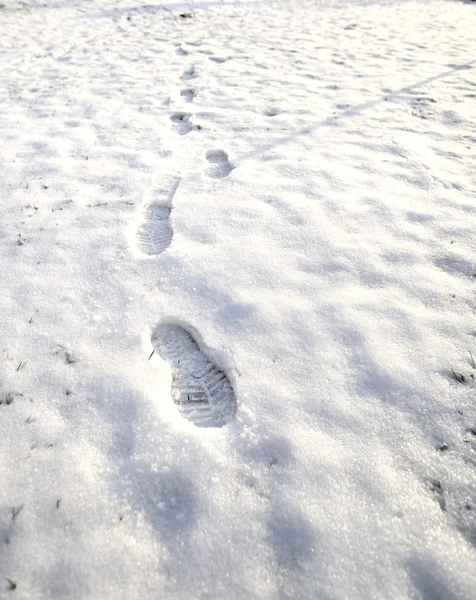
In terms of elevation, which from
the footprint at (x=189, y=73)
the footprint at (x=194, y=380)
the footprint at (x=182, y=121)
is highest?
the footprint at (x=189, y=73)

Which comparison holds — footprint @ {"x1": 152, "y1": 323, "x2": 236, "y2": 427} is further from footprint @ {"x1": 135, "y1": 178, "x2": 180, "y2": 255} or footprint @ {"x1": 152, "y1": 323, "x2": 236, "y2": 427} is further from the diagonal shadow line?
the diagonal shadow line

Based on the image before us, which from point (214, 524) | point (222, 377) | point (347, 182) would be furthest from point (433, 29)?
point (214, 524)

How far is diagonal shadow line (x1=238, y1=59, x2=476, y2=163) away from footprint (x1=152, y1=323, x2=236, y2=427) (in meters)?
2.03

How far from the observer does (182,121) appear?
13.8ft

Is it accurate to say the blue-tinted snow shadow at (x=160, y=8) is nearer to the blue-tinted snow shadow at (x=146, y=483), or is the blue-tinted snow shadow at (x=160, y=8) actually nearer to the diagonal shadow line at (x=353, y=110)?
the diagonal shadow line at (x=353, y=110)

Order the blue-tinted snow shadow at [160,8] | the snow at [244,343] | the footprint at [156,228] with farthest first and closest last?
1. the blue-tinted snow shadow at [160,8]
2. the footprint at [156,228]
3. the snow at [244,343]

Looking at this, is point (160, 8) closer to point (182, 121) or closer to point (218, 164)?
point (182, 121)

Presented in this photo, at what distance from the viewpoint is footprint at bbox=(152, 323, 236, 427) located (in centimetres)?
182

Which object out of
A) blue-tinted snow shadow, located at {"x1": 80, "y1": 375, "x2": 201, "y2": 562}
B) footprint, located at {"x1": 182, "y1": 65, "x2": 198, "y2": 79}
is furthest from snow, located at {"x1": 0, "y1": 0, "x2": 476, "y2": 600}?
footprint, located at {"x1": 182, "y1": 65, "x2": 198, "y2": 79}

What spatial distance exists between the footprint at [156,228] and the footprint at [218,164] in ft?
1.46

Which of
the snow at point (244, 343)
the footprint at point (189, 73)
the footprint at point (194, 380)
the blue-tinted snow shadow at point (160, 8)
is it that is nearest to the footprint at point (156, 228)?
the snow at point (244, 343)

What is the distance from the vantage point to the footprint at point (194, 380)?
5.98ft

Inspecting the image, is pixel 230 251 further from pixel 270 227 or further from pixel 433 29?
pixel 433 29

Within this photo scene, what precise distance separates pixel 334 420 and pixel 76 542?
3.75 feet
